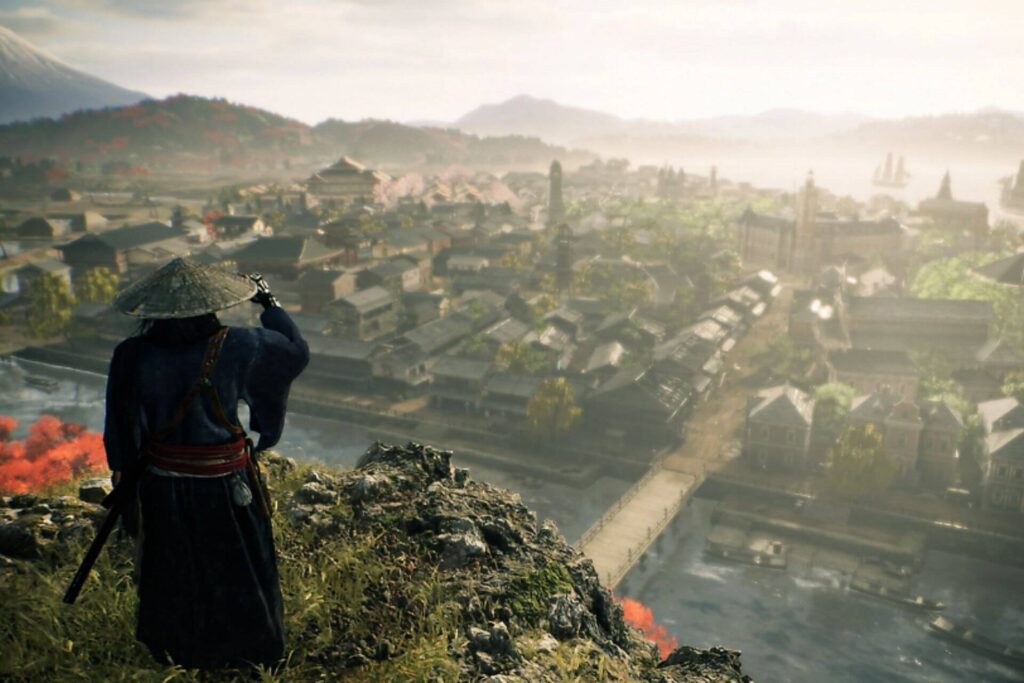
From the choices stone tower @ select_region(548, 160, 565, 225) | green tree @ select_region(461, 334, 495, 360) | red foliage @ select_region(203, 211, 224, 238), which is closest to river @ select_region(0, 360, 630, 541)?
green tree @ select_region(461, 334, 495, 360)

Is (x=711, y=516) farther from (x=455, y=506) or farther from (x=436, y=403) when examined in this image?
(x=455, y=506)

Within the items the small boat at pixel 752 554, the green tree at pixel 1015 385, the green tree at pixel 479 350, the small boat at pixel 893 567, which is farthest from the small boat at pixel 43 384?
the green tree at pixel 1015 385

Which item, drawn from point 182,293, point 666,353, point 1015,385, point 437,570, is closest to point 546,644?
point 437,570

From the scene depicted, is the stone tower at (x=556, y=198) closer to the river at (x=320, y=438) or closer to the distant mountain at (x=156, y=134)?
the river at (x=320, y=438)

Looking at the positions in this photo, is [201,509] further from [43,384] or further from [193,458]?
[43,384]

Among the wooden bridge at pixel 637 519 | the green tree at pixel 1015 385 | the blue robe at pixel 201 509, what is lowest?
the wooden bridge at pixel 637 519

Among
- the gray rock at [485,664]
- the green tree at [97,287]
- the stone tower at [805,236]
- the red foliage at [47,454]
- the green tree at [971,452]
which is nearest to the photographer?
the gray rock at [485,664]

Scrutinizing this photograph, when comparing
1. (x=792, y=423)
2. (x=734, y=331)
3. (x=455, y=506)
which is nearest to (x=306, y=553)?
(x=455, y=506)

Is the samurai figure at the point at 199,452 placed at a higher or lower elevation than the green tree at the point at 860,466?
higher
